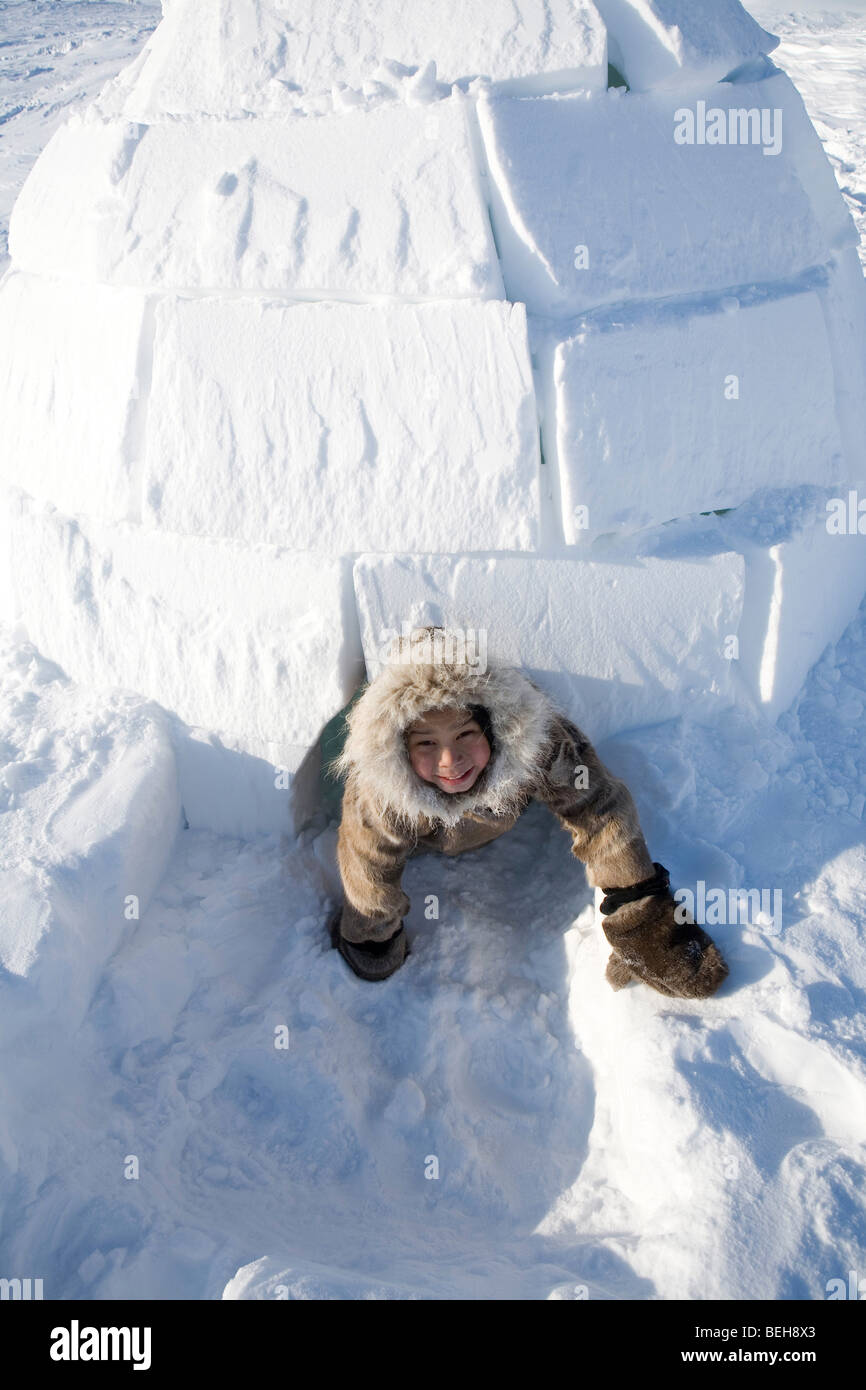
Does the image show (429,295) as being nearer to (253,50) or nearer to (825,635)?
(253,50)

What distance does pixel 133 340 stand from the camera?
230 cm

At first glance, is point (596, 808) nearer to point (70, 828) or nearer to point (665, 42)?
point (70, 828)

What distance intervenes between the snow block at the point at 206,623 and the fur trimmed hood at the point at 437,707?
0.90 feet

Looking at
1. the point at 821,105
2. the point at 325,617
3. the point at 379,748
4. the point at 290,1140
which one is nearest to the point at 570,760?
the point at 379,748

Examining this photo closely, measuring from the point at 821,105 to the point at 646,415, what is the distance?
623 cm

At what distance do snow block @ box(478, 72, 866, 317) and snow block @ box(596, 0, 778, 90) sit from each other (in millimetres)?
58

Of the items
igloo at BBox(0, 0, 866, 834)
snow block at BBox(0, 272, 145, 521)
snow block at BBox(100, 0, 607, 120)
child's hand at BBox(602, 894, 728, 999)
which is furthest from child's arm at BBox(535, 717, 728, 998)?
snow block at BBox(100, 0, 607, 120)

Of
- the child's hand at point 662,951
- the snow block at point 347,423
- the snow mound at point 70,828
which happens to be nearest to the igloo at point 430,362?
the snow block at point 347,423

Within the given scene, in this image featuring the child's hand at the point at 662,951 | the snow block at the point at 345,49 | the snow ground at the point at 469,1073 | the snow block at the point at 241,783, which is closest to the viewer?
the snow ground at the point at 469,1073

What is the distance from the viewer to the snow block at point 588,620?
2.24 meters

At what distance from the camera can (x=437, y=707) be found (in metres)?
2.04

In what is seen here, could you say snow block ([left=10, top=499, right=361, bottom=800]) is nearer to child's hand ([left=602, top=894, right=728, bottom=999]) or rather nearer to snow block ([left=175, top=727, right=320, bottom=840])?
snow block ([left=175, top=727, right=320, bottom=840])

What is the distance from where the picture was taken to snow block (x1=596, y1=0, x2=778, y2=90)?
7.38 feet

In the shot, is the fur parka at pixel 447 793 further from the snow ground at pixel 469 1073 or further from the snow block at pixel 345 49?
the snow block at pixel 345 49
